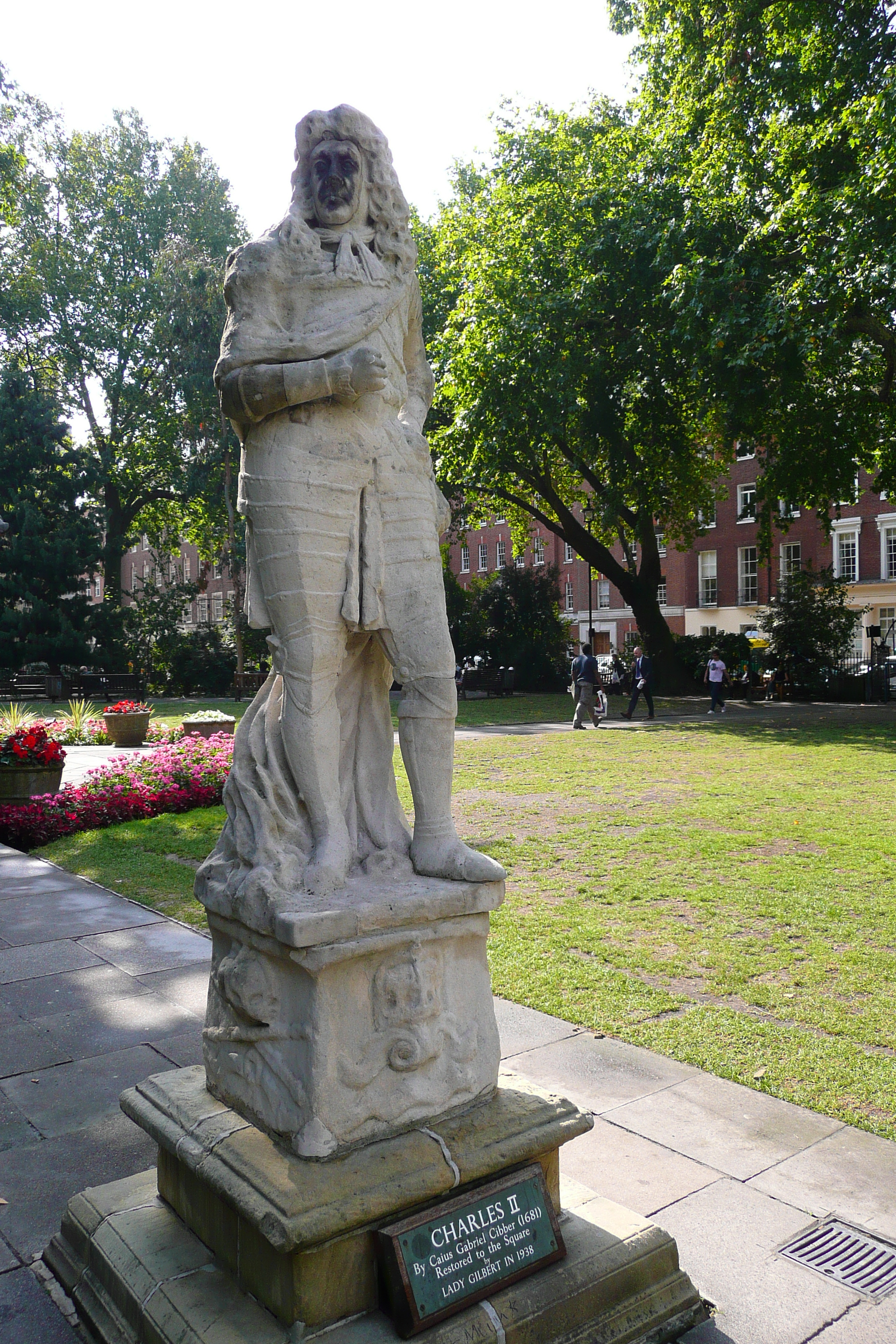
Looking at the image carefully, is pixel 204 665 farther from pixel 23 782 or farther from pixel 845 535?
pixel 845 535

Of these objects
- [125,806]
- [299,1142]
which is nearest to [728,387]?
[125,806]

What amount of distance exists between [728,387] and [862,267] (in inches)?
124

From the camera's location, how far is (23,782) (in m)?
10.7

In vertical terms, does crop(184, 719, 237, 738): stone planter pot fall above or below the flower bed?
above

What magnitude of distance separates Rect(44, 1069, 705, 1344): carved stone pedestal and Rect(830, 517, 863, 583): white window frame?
4027 cm

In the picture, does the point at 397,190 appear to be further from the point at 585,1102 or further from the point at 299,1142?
the point at 585,1102

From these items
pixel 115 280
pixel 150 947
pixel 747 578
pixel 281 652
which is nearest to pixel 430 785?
pixel 281 652

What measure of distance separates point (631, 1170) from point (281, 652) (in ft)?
6.65

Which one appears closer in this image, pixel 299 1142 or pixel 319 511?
pixel 299 1142

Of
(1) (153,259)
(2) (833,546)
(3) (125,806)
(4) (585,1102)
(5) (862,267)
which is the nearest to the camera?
(4) (585,1102)

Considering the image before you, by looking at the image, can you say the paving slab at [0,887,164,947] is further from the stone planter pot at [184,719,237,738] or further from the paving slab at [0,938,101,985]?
the stone planter pot at [184,719,237,738]

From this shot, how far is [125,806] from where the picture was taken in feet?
34.7

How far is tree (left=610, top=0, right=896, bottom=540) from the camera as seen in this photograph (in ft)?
48.4

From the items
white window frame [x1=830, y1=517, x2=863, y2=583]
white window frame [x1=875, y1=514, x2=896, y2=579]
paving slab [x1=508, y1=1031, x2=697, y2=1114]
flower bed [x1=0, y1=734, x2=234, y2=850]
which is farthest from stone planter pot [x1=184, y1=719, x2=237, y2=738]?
white window frame [x1=875, y1=514, x2=896, y2=579]
